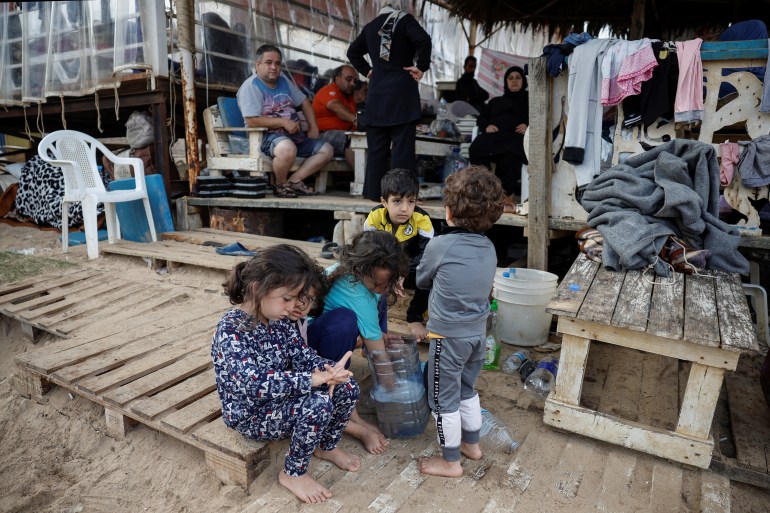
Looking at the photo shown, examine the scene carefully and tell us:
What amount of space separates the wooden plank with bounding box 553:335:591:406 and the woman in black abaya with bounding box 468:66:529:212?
3.02 m

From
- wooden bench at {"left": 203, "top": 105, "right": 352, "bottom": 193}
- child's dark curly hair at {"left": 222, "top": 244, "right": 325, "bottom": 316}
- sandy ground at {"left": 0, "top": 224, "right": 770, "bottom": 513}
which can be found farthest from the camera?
wooden bench at {"left": 203, "top": 105, "right": 352, "bottom": 193}

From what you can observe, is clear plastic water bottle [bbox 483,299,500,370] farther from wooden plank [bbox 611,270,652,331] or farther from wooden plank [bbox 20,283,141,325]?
wooden plank [bbox 20,283,141,325]

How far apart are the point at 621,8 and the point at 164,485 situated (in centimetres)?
955

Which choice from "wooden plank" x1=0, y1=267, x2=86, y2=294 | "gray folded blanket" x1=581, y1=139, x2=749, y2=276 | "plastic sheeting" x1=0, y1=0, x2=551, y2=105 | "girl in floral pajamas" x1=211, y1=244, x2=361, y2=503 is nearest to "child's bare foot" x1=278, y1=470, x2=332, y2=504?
"girl in floral pajamas" x1=211, y1=244, x2=361, y2=503

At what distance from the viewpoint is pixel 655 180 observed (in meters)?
3.20

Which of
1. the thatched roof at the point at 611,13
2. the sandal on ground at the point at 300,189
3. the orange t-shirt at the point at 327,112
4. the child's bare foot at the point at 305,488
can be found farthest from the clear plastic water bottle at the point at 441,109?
the child's bare foot at the point at 305,488

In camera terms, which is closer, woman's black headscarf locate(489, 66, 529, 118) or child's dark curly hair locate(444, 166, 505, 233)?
child's dark curly hair locate(444, 166, 505, 233)

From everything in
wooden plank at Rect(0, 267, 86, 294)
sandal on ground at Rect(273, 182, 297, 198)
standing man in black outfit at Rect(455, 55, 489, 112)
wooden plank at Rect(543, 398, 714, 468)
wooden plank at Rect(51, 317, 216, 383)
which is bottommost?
wooden plank at Rect(543, 398, 714, 468)

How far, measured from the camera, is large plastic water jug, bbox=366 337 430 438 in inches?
97.2

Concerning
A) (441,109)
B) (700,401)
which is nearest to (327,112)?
(441,109)

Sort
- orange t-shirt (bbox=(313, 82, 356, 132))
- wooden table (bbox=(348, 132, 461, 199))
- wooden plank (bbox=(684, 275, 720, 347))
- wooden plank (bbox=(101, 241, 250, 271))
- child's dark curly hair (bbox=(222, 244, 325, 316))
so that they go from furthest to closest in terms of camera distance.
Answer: orange t-shirt (bbox=(313, 82, 356, 132))
wooden table (bbox=(348, 132, 461, 199))
wooden plank (bbox=(101, 241, 250, 271))
wooden plank (bbox=(684, 275, 720, 347))
child's dark curly hair (bbox=(222, 244, 325, 316))

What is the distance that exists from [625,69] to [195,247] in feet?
13.0

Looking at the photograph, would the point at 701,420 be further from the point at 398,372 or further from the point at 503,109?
the point at 503,109

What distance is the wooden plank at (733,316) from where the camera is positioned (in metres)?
2.16
